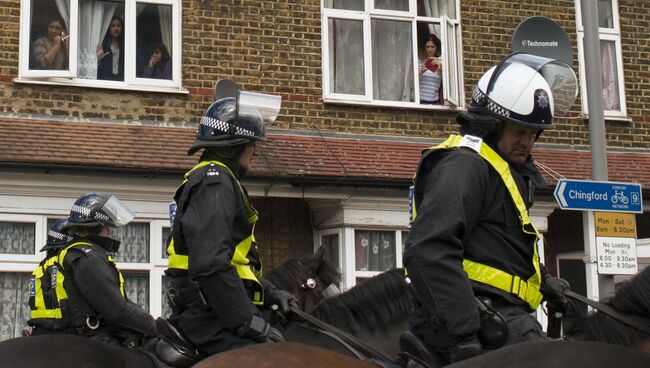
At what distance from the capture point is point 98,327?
324 inches

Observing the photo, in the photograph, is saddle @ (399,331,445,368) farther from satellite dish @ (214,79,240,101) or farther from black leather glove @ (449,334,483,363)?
satellite dish @ (214,79,240,101)

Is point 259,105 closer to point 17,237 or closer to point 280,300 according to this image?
point 280,300

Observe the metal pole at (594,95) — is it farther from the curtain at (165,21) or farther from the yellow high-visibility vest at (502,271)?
the yellow high-visibility vest at (502,271)

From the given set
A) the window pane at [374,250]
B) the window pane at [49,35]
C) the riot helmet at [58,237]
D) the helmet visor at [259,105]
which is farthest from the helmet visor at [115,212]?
the window pane at [374,250]

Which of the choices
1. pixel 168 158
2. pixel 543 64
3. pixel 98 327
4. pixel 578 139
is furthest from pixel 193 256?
pixel 578 139

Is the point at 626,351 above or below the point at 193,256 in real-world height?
below

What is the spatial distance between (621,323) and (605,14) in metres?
13.7

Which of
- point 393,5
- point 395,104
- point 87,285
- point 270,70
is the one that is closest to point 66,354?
point 87,285

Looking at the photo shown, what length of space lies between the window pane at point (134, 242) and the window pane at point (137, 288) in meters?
0.19

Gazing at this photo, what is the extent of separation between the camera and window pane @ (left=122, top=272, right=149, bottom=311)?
1470 centimetres

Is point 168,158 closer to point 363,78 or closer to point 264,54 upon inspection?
point 264,54

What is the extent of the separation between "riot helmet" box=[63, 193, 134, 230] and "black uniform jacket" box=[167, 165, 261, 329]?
3331 millimetres

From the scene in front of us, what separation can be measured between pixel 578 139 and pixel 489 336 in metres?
12.9

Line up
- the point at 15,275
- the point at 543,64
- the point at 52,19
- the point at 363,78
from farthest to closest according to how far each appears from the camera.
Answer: the point at 363,78
the point at 52,19
the point at 15,275
the point at 543,64
